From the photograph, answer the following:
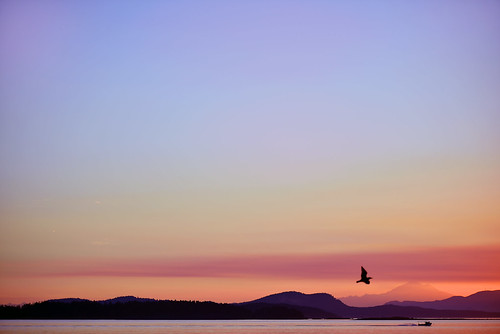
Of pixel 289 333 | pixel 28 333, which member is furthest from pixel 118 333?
pixel 289 333

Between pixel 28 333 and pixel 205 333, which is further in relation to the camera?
pixel 205 333

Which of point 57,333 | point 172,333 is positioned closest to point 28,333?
point 57,333

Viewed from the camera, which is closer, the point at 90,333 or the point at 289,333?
the point at 90,333

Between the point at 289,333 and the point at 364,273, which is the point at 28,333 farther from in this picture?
the point at 364,273

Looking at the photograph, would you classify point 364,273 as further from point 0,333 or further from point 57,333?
point 0,333

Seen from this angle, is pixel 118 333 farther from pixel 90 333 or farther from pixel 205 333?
pixel 205 333

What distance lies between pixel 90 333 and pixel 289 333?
47.2 m

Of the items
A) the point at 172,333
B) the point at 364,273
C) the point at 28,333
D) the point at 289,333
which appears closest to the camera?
the point at 364,273

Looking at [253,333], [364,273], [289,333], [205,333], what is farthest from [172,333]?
[364,273]

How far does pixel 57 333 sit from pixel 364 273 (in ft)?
300

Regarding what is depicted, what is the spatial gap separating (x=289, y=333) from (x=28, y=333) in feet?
196

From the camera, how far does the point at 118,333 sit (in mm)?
147500

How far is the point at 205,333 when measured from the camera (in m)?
153

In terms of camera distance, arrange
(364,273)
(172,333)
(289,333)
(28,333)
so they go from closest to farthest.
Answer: (364,273) → (28,333) → (172,333) → (289,333)
